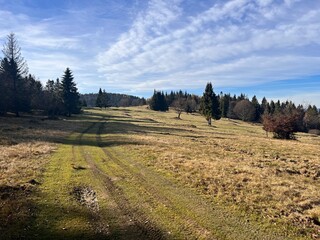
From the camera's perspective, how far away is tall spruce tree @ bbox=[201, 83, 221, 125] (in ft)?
264

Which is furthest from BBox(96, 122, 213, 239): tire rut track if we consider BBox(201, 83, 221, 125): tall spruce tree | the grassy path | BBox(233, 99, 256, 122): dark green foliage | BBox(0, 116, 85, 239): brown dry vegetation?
BBox(233, 99, 256, 122): dark green foliage

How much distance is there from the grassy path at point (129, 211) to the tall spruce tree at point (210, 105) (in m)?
65.0

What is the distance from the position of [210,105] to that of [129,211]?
233ft

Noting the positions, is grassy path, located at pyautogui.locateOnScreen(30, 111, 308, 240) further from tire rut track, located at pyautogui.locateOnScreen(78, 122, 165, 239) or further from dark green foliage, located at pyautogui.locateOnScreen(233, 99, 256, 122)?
dark green foliage, located at pyautogui.locateOnScreen(233, 99, 256, 122)

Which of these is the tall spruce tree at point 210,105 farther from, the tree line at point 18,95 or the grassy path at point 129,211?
the grassy path at point 129,211

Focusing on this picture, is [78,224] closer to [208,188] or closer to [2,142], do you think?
[208,188]

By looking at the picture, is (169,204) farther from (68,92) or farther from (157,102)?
(157,102)

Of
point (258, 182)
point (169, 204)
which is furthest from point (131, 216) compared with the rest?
point (258, 182)

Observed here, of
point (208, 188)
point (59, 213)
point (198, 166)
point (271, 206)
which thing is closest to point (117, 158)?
point (198, 166)

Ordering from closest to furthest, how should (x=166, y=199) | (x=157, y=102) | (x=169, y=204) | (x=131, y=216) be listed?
(x=131, y=216) < (x=169, y=204) < (x=166, y=199) < (x=157, y=102)

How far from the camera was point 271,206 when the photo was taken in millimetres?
12883

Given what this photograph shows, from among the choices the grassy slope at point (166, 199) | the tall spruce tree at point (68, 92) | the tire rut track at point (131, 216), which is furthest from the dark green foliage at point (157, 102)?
the tire rut track at point (131, 216)

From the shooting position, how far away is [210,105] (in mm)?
80125

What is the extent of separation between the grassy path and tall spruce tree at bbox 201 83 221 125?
6496cm
